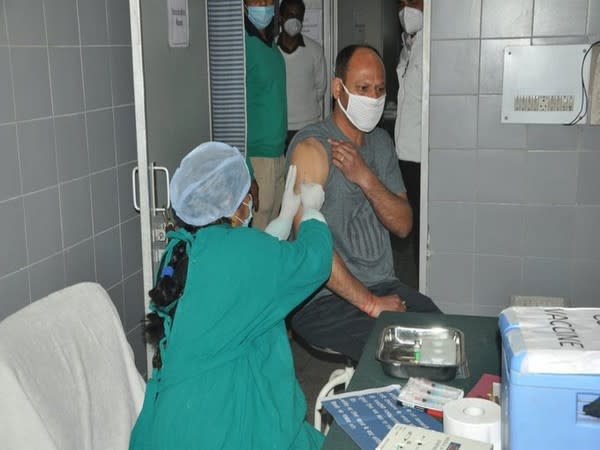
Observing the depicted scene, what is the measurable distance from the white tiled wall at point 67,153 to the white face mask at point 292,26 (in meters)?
2.13

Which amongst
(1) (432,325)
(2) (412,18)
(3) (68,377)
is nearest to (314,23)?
(2) (412,18)

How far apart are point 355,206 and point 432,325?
0.64m

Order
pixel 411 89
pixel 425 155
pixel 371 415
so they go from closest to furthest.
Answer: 1. pixel 371 415
2. pixel 425 155
3. pixel 411 89

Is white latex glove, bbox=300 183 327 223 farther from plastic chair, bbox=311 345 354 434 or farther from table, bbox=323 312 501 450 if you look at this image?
plastic chair, bbox=311 345 354 434

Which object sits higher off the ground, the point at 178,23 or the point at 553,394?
the point at 178,23

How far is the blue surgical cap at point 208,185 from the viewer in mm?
1854

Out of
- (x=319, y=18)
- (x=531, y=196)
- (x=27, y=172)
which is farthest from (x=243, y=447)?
(x=319, y=18)

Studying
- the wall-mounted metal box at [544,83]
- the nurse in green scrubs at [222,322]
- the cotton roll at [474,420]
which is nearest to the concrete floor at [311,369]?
the nurse in green scrubs at [222,322]

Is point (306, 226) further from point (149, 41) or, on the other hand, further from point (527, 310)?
point (149, 41)

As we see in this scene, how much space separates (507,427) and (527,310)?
8.6 inches

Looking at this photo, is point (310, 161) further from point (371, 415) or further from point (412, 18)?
point (412, 18)

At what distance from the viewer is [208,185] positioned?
1848mm

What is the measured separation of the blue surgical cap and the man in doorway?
1.90 meters

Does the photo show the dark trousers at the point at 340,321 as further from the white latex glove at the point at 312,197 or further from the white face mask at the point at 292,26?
the white face mask at the point at 292,26
